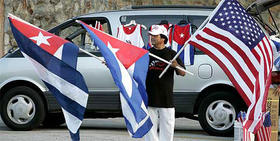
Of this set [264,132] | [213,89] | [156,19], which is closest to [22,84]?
[156,19]

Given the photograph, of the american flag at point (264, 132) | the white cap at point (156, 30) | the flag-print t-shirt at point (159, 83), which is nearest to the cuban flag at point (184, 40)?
the american flag at point (264, 132)

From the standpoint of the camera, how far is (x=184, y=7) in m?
14.2

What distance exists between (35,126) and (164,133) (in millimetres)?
4713

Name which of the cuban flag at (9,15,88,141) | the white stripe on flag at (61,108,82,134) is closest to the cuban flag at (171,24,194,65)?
the cuban flag at (9,15,88,141)

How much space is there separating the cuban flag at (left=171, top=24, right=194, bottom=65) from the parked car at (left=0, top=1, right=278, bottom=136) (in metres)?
0.17

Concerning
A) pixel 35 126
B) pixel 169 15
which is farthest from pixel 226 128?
pixel 35 126

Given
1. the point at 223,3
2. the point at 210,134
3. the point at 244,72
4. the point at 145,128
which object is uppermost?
the point at 223,3

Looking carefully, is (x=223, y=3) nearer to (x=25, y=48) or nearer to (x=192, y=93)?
Result: (x=25, y=48)

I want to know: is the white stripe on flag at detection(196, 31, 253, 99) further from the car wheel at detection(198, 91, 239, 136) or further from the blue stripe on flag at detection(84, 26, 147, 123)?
the car wheel at detection(198, 91, 239, 136)

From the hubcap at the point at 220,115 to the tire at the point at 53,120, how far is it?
2824 millimetres

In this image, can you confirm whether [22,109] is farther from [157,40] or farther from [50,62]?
[157,40]

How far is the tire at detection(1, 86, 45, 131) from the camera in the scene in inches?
545

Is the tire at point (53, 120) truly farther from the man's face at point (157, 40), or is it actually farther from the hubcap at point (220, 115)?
the man's face at point (157, 40)

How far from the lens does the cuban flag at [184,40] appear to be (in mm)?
13512
